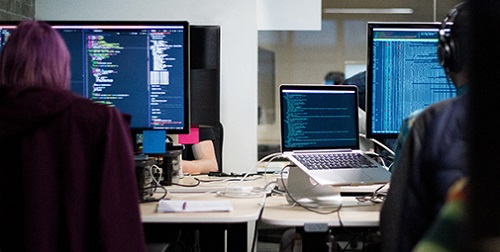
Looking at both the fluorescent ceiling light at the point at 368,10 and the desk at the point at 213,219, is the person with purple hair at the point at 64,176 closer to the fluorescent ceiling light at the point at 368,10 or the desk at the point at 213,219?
the desk at the point at 213,219

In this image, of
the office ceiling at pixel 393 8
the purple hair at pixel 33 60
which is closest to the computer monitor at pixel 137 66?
the purple hair at pixel 33 60

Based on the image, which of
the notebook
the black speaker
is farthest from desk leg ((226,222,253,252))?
the black speaker

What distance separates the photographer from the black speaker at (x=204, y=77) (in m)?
2.40

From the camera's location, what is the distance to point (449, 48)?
1.49 m

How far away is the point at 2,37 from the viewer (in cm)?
220

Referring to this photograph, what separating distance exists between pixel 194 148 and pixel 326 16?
11.6 feet

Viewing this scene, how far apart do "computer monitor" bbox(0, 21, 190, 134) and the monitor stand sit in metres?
0.41

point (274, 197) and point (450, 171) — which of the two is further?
point (274, 197)

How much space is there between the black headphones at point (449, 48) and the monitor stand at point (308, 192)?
57cm

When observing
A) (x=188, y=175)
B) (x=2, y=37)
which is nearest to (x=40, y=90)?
(x=2, y=37)

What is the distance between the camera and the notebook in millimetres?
2086

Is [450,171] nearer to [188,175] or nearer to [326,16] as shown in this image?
[188,175]

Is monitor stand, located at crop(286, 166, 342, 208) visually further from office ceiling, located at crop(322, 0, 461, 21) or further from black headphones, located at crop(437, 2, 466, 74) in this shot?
office ceiling, located at crop(322, 0, 461, 21)

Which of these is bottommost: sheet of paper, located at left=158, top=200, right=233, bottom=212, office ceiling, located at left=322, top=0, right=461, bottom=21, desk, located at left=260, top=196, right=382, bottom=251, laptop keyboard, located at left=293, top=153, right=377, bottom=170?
desk, located at left=260, top=196, right=382, bottom=251
